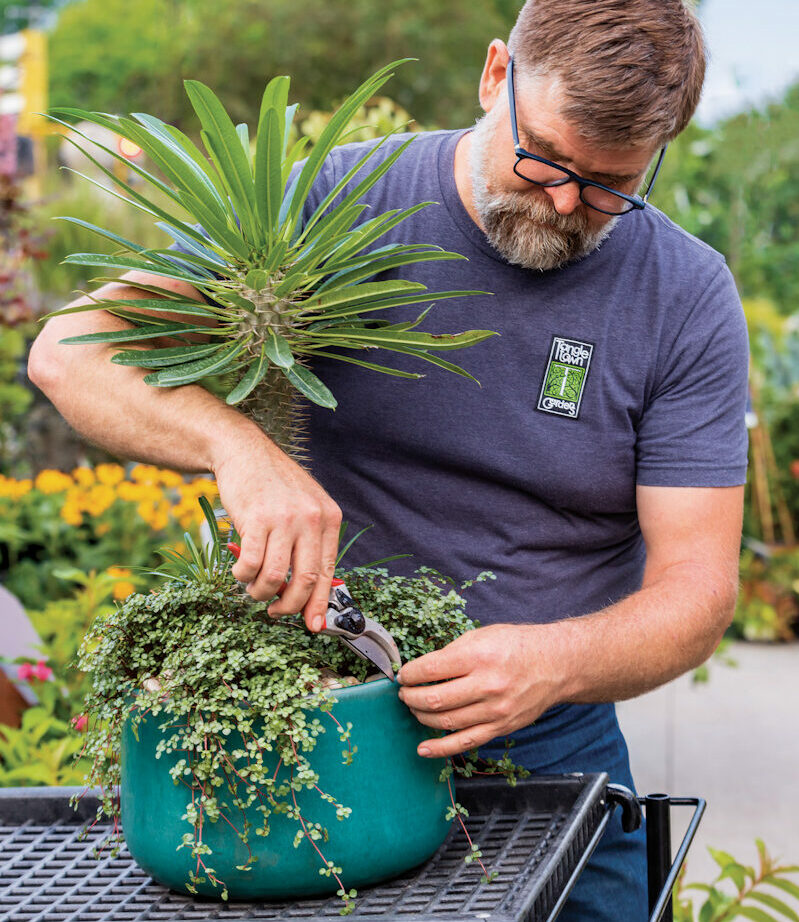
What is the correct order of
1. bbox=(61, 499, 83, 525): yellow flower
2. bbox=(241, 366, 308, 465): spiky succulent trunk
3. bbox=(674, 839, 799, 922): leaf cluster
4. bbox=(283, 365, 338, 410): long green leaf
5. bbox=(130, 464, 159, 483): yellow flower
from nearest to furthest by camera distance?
bbox=(283, 365, 338, 410): long green leaf, bbox=(241, 366, 308, 465): spiky succulent trunk, bbox=(674, 839, 799, 922): leaf cluster, bbox=(61, 499, 83, 525): yellow flower, bbox=(130, 464, 159, 483): yellow flower

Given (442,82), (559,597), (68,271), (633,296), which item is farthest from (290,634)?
(442,82)

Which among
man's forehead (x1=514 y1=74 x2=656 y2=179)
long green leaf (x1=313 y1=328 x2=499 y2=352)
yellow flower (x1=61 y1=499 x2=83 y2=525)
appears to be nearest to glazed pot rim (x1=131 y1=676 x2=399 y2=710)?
long green leaf (x1=313 y1=328 x2=499 y2=352)

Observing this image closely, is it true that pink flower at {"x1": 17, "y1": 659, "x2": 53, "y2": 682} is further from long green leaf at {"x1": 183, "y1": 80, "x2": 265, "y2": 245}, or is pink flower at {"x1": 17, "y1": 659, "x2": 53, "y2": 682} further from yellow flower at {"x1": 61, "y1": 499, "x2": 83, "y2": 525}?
long green leaf at {"x1": 183, "y1": 80, "x2": 265, "y2": 245}

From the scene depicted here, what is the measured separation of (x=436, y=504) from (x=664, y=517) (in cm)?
35

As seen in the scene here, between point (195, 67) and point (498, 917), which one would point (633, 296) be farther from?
point (195, 67)

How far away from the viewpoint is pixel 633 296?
68.3 inches

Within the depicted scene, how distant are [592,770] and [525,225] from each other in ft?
2.85

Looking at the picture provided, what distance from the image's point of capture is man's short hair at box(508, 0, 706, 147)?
1.44 m

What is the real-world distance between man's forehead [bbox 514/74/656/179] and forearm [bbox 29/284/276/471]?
1.93 ft

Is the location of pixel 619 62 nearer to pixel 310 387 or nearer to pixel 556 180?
pixel 556 180

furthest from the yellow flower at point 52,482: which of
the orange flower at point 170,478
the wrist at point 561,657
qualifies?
the wrist at point 561,657

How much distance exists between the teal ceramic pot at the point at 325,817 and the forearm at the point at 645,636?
0.78 ft

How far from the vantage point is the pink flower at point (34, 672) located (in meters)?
2.40

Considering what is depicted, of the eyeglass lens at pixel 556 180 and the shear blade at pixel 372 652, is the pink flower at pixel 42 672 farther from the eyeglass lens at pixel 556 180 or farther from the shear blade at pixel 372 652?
the eyeglass lens at pixel 556 180
